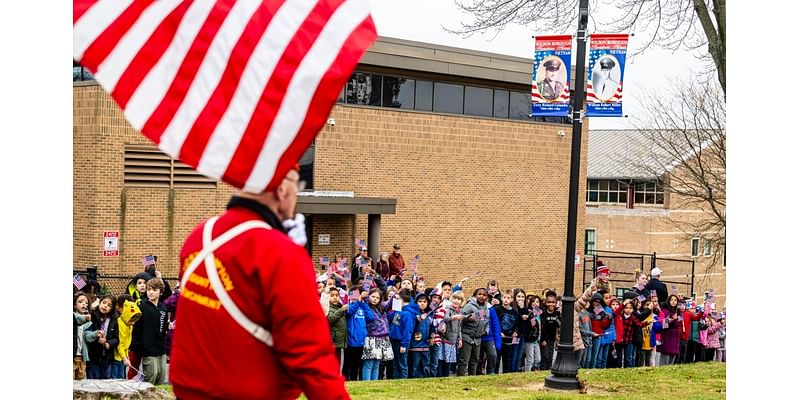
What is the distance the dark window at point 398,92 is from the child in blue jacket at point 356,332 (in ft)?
51.0

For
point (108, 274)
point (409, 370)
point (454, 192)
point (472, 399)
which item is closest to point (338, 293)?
point (409, 370)

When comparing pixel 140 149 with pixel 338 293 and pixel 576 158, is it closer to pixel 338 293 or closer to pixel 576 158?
pixel 338 293

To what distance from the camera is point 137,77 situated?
355cm

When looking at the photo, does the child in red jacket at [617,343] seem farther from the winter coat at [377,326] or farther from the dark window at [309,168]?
the dark window at [309,168]

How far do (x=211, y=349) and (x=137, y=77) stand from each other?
0.98m

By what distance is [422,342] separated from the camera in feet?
49.8

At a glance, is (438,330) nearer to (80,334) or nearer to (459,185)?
(80,334)

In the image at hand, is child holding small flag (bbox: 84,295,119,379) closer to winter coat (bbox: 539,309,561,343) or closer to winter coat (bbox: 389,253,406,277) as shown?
winter coat (bbox: 539,309,561,343)

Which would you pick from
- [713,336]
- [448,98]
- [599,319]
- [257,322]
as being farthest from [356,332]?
[448,98]

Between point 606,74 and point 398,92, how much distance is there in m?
16.7

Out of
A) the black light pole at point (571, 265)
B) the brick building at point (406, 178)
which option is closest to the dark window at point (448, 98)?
the brick building at point (406, 178)

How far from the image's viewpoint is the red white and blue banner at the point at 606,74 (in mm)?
13398

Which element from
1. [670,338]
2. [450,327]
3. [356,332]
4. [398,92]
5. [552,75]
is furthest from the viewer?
[398,92]

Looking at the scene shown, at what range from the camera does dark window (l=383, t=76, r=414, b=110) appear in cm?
2966
